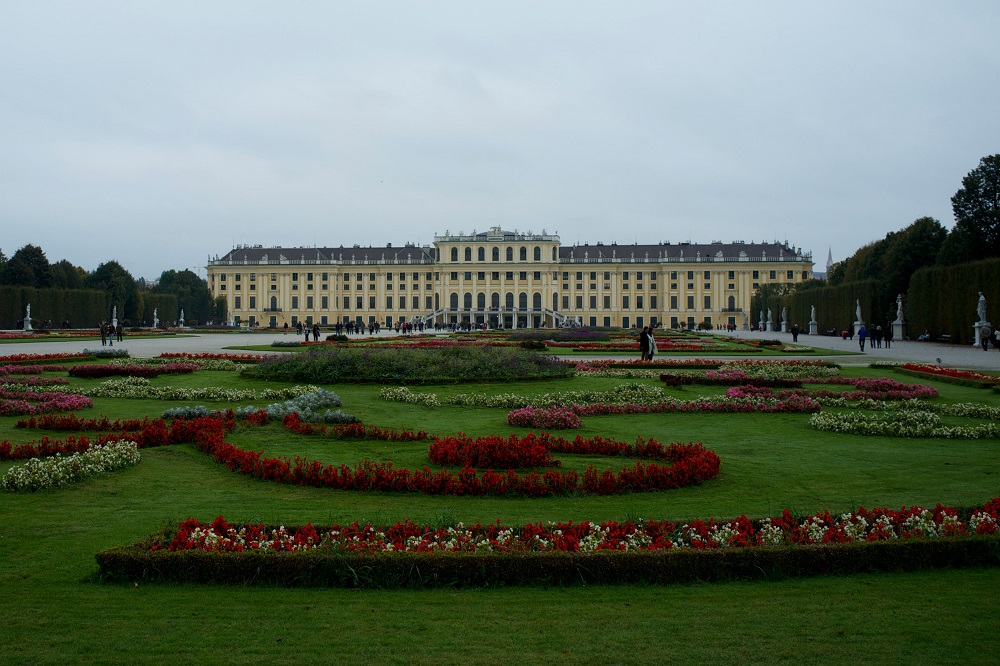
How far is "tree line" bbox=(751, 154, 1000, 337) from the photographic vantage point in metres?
31.1

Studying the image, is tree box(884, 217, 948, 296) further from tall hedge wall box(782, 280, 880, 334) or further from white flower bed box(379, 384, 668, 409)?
white flower bed box(379, 384, 668, 409)

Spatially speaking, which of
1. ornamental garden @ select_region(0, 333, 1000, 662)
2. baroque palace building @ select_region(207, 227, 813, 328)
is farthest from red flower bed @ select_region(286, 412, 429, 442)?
baroque palace building @ select_region(207, 227, 813, 328)

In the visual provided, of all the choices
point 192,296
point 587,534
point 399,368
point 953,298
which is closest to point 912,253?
point 953,298

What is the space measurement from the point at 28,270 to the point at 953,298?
50601 millimetres

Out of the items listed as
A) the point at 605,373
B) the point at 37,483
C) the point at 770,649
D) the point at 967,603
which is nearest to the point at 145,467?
the point at 37,483

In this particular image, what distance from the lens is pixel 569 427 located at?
8.09 m

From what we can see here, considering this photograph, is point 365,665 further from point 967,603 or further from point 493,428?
point 493,428

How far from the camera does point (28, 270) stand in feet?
162

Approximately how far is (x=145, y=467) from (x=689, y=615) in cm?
445

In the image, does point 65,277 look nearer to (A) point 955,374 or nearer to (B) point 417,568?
(A) point 955,374

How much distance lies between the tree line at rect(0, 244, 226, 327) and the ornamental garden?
1760 inches

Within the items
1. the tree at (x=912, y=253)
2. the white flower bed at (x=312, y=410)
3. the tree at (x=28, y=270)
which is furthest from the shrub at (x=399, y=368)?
the tree at (x=28, y=270)

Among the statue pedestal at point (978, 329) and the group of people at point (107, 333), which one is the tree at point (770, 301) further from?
the group of people at point (107, 333)

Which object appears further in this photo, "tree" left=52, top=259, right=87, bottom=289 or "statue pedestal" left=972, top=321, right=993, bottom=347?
"tree" left=52, top=259, right=87, bottom=289
